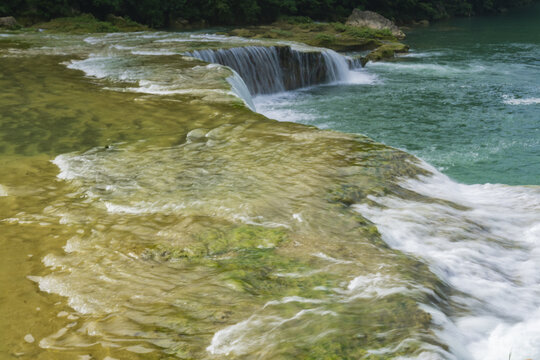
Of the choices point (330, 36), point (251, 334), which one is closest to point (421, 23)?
point (330, 36)

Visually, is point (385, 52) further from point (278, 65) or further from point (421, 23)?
point (421, 23)

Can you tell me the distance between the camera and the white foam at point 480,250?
3.43 m

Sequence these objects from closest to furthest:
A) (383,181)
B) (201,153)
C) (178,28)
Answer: (383,181) → (201,153) → (178,28)

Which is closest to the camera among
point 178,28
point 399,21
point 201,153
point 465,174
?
point 201,153

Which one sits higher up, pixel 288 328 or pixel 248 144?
pixel 248 144

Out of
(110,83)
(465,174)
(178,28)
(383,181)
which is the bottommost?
(465,174)

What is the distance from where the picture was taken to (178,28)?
3067cm

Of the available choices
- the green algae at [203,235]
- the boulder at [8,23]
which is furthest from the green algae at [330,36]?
the green algae at [203,235]

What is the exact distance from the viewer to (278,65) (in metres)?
17.3

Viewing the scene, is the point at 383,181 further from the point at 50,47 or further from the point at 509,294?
the point at 50,47

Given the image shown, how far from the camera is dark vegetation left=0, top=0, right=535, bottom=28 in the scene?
88.3 ft

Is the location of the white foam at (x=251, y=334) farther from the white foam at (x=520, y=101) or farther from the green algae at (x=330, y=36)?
the green algae at (x=330, y=36)

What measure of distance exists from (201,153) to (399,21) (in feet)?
126

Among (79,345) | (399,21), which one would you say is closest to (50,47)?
(79,345)
